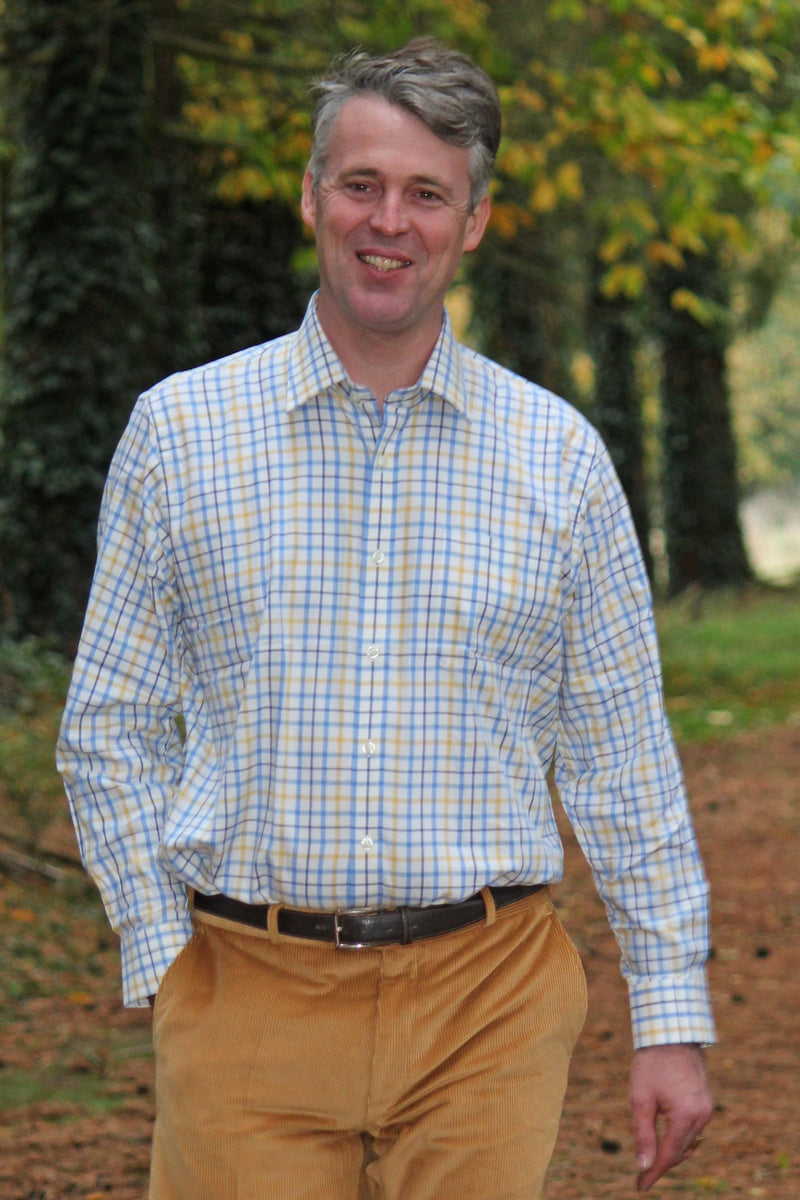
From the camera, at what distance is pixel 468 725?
109 inches

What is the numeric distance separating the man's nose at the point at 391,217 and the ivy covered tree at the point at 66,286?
9.35m

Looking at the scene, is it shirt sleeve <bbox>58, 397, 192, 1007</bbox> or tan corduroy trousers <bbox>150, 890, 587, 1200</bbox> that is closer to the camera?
tan corduroy trousers <bbox>150, 890, 587, 1200</bbox>

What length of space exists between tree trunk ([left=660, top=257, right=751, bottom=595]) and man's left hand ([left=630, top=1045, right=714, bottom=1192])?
21.2 metres

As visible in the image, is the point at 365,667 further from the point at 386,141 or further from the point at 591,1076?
the point at 591,1076

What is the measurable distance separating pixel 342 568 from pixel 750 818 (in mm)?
8336

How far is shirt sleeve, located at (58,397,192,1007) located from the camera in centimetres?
279

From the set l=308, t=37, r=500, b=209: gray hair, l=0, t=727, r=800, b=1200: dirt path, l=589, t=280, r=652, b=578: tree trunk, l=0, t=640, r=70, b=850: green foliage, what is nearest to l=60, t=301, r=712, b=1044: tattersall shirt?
l=308, t=37, r=500, b=209: gray hair

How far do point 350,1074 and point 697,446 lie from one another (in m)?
21.6

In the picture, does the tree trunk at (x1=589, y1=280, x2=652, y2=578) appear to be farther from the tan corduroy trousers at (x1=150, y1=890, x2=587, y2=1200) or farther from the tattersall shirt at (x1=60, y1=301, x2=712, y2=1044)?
the tan corduroy trousers at (x1=150, y1=890, x2=587, y2=1200)

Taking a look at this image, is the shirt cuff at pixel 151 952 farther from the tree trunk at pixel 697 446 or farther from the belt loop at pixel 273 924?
the tree trunk at pixel 697 446

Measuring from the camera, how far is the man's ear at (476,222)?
9.94ft

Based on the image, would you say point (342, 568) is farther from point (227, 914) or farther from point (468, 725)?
point (227, 914)

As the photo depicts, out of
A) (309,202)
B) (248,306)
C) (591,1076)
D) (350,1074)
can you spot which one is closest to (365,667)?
(350,1074)

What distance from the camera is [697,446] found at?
23688 millimetres
